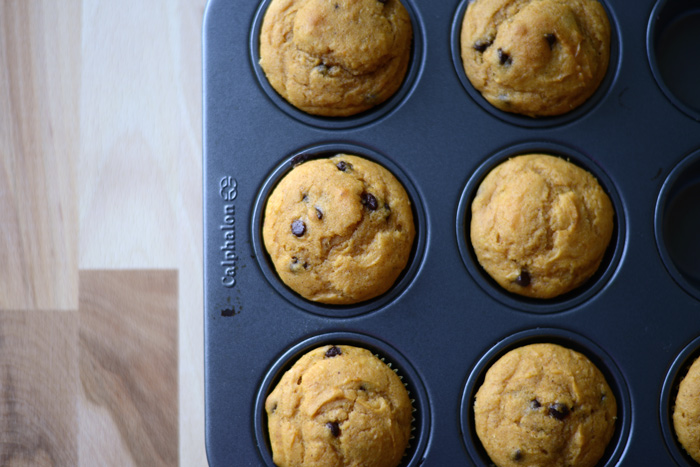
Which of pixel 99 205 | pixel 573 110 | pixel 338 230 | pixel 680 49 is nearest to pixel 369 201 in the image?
pixel 338 230

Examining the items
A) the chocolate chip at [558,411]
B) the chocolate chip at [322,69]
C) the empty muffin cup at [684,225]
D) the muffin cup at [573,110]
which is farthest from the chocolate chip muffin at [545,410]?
the chocolate chip at [322,69]

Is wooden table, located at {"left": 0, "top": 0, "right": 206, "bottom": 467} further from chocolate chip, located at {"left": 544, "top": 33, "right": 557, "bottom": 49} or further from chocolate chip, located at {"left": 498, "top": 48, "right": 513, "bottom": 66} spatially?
chocolate chip, located at {"left": 544, "top": 33, "right": 557, "bottom": 49}

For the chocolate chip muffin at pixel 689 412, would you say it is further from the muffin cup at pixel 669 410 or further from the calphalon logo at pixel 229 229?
A: the calphalon logo at pixel 229 229

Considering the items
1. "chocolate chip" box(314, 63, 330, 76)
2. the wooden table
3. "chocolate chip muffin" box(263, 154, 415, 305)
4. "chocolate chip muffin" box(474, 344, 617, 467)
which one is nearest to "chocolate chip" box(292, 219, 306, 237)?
"chocolate chip muffin" box(263, 154, 415, 305)

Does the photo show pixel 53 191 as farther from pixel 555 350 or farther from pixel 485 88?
pixel 555 350

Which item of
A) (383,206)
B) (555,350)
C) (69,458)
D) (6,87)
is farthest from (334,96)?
(69,458)
